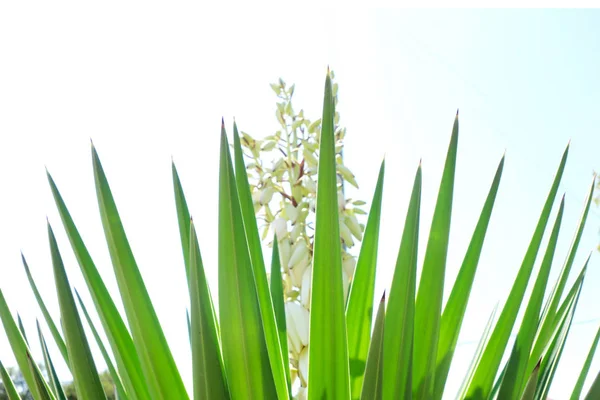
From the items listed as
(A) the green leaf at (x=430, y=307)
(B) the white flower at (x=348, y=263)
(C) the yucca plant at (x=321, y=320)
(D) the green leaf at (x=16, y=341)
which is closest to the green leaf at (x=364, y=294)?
(C) the yucca plant at (x=321, y=320)

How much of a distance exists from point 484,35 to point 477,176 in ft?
2.23

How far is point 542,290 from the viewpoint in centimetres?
56

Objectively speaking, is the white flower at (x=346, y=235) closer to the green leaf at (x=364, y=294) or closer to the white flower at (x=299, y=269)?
the white flower at (x=299, y=269)

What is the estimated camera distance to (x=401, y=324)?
47 centimetres

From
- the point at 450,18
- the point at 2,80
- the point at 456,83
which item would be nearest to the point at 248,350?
the point at 456,83

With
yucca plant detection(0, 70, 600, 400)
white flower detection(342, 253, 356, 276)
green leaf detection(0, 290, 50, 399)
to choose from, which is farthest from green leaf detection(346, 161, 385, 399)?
green leaf detection(0, 290, 50, 399)

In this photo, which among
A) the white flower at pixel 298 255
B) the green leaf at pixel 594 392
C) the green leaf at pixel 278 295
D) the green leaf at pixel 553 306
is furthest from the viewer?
the white flower at pixel 298 255

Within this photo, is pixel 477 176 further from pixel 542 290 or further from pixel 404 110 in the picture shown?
pixel 542 290

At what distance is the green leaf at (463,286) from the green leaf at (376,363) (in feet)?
0.67

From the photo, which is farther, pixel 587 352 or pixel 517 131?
pixel 517 131

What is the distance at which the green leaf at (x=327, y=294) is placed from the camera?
46 cm

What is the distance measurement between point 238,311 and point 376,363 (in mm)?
108

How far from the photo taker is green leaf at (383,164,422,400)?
18.6 inches

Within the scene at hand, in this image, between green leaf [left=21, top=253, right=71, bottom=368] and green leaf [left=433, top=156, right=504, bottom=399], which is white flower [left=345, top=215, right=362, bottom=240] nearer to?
green leaf [left=433, top=156, right=504, bottom=399]
